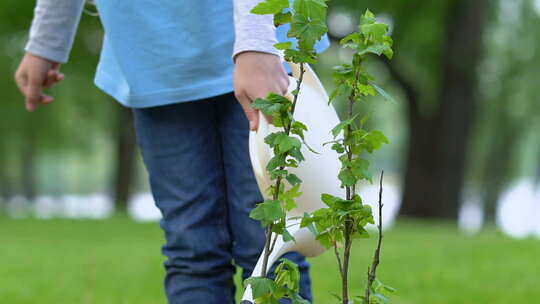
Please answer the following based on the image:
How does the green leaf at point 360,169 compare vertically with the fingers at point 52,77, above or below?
below

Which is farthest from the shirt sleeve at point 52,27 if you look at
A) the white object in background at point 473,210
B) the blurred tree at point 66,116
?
the white object in background at point 473,210

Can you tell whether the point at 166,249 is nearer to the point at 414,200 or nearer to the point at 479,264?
the point at 479,264

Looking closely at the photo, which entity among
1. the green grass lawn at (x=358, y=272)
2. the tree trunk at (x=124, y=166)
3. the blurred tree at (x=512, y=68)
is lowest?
the tree trunk at (x=124, y=166)

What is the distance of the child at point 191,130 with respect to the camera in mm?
1911

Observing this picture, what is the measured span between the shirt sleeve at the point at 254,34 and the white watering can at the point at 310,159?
0.27ft

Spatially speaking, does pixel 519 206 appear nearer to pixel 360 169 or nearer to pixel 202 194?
pixel 202 194

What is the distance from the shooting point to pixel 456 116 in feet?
41.1

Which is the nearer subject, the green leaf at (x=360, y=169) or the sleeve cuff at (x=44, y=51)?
the green leaf at (x=360, y=169)

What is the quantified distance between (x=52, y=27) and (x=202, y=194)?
0.68 m

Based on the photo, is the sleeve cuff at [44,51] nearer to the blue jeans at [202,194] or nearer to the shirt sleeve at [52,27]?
the shirt sleeve at [52,27]

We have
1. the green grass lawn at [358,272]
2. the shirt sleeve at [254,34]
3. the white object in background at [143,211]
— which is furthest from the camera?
the white object in background at [143,211]

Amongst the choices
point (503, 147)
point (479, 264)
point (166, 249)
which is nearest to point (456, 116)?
point (479, 264)

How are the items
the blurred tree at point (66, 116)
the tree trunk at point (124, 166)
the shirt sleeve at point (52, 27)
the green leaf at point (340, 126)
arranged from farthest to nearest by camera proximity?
1. the tree trunk at point (124, 166)
2. the blurred tree at point (66, 116)
3. the shirt sleeve at point (52, 27)
4. the green leaf at point (340, 126)

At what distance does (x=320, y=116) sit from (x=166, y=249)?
746 millimetres
